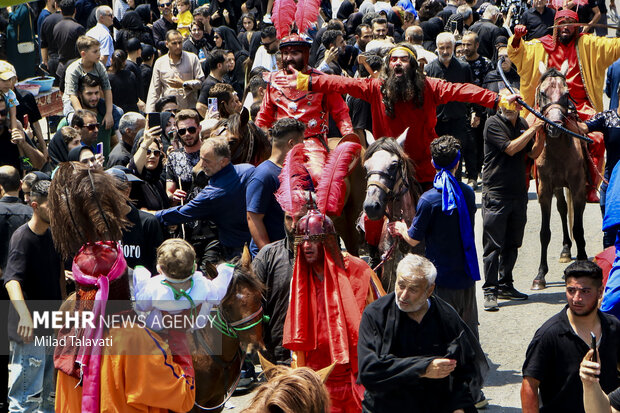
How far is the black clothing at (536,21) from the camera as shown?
15.8 meters

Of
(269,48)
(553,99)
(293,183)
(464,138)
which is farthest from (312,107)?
(269,48)

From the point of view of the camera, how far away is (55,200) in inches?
206

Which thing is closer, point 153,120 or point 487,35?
point 153,120

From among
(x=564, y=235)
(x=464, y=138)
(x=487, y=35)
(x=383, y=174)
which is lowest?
(x=564, y=235)

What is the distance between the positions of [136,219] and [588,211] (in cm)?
686

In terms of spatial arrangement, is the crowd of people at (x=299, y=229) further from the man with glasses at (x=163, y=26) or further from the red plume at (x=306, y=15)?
the man with glasses at (x=163, y=26)

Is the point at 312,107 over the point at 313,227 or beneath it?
over

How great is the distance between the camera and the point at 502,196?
896 centimetres

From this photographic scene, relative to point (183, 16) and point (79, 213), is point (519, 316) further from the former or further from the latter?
point (183, 16)

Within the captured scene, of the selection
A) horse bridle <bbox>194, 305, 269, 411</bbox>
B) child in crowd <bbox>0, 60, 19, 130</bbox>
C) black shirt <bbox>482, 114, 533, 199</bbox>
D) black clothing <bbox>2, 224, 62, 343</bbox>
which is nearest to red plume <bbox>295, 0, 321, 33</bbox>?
black shirt <bbox>482, 114, 533, 199</bbox>

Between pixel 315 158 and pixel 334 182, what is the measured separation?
57.1 inches

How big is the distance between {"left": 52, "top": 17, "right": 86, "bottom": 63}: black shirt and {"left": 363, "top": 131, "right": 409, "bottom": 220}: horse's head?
8.71 meters

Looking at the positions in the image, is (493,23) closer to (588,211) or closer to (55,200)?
(588,211)

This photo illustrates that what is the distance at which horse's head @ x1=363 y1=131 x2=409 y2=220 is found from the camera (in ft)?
22.7
